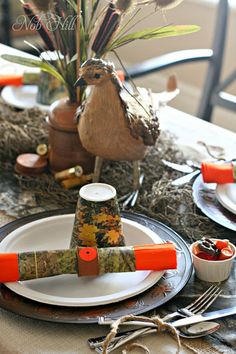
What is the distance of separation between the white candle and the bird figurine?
0.56ft

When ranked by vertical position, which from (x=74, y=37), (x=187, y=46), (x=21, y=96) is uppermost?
(x=74, y=37)

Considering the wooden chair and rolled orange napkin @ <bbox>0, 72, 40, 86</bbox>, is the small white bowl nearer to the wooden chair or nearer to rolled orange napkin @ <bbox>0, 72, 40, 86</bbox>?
rolled orange napkin @ <bbox>0, 72, 40, 86</bbox>

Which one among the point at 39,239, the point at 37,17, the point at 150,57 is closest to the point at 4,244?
the point at 39,239

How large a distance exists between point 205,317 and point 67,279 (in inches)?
7.8

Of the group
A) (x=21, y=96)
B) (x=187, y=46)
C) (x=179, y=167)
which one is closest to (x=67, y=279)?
(x=179, y=167)

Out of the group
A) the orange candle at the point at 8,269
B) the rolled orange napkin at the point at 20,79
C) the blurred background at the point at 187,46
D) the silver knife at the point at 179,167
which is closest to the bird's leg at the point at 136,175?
the silver knife at the point at 179,167

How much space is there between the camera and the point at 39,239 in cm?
94

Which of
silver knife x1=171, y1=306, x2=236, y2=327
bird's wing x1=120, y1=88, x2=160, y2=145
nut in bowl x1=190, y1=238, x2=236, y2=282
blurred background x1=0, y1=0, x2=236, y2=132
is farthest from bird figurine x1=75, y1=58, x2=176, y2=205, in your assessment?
blurred background x1=0, y1=0, x2=236, y2=132

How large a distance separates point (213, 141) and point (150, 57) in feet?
6.65

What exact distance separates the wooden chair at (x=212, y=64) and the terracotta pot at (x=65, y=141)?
2.38ft

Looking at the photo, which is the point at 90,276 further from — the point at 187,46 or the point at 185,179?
the point at 187,46

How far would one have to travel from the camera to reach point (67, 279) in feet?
2.76

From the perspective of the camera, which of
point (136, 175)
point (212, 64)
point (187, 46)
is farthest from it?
point (187, 46)

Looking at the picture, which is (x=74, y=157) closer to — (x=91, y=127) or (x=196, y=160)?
(x=91, y=127)
